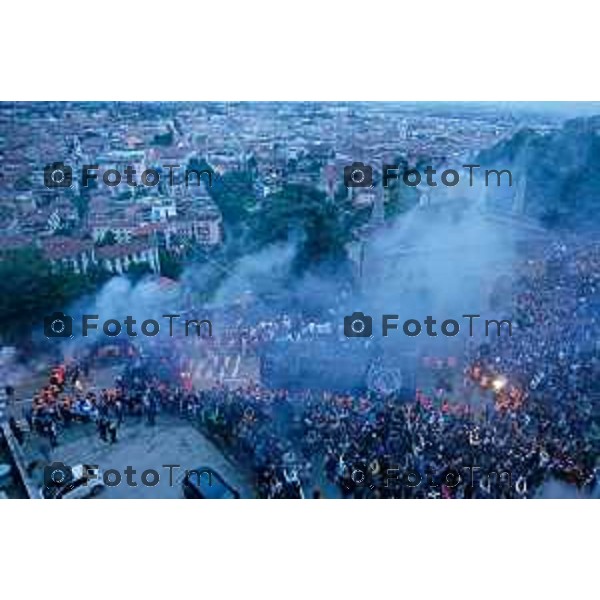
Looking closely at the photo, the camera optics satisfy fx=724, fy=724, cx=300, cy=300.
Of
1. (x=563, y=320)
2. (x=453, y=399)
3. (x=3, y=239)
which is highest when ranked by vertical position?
(x=3, y=239)

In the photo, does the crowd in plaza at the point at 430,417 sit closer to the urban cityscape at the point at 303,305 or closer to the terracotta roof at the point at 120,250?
the urban cityscape at the point at 303,305

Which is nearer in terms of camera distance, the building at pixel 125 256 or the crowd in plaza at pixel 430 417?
the crowd in plaza at pixel 430 417

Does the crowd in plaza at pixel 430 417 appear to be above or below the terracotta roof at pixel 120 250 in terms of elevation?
below

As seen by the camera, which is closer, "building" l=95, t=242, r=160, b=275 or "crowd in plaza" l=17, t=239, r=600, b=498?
"crowd in plaza" l=17, t=239, r=600, b=498

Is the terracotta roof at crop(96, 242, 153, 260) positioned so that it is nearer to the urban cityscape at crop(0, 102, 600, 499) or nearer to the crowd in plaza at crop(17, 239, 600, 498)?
the urban cityscape at crop(0, 102, 600, 499)

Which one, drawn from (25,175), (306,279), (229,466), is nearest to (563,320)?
(306,279)

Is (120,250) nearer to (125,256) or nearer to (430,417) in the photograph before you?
(125,256)

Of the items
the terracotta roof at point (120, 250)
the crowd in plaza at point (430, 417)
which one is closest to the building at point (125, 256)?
the terracotta roof at point (120, 250)

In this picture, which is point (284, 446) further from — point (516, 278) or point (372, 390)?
point (516, 278)

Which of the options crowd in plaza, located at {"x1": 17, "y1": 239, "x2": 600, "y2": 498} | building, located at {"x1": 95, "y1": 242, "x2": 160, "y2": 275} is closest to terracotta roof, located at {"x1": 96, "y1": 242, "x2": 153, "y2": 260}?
building, located at {"x1": 95, "y1": 242, "x2": 160, "y2": 275}

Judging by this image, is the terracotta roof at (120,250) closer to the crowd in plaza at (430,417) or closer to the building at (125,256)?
the building at (125,256)

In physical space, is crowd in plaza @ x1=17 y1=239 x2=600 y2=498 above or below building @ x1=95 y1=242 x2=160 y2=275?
below
